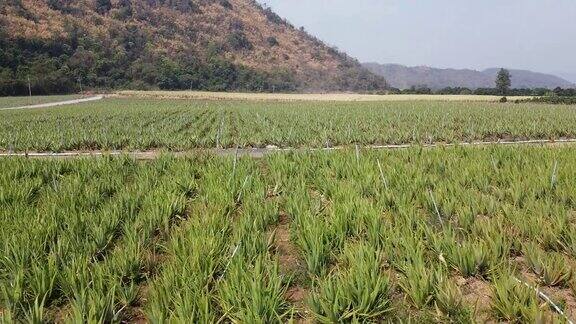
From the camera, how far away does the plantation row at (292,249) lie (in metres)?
2.93

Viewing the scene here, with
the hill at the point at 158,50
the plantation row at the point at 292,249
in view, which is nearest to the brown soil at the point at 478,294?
the plantation row at the point at 292,249

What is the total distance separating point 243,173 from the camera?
696 cm

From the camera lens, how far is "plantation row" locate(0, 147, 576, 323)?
2932 mm

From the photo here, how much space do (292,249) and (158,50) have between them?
334 feet

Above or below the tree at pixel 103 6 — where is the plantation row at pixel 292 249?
below

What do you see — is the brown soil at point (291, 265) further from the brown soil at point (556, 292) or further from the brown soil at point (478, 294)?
the brown soil at point (556, 292)

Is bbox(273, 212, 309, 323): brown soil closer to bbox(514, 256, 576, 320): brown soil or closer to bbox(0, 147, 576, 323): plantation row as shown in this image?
bbox(0, 147, 576, 323): plantation row

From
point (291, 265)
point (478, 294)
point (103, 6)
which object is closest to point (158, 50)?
point (103, 6)

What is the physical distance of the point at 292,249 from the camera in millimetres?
4422

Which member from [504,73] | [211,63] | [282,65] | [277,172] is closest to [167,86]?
[211,63]

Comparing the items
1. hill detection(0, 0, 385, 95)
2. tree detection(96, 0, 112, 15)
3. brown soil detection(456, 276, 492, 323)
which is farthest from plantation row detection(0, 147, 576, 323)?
tree detection(96, 0, 112, 15)

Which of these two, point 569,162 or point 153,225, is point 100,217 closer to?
point 153,225

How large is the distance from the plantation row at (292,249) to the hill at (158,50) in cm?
6909

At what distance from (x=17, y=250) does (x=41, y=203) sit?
8.04 feet
